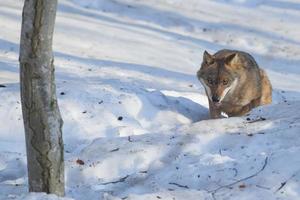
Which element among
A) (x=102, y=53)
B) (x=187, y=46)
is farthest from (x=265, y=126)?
(x=187, y=46)

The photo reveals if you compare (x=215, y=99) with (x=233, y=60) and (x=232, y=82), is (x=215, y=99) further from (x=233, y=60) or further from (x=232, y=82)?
(x=233, y=60)

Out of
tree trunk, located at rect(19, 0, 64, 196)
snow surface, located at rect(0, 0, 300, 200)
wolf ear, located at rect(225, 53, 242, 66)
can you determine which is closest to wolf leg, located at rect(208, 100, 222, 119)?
snow surface, located at rect(0, 0, 300, 200)

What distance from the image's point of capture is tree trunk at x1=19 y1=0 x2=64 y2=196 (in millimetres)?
3781

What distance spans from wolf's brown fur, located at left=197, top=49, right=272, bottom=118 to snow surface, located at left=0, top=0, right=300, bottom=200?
1.13ft

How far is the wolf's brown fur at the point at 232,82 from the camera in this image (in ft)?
25.5

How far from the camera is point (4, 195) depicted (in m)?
4.48

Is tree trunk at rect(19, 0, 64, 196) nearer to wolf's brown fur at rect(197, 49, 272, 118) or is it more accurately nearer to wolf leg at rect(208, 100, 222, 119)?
wolf leg at rect(208, 100, 222, 119)

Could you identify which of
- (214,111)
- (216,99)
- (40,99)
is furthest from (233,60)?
(40,99)

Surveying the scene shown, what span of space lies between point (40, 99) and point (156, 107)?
3582 mm

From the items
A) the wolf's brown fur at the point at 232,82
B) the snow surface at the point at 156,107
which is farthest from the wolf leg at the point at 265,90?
the snow surface at the point at 156,107

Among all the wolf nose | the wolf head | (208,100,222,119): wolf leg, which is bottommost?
(208,100,222,119): wolf leg

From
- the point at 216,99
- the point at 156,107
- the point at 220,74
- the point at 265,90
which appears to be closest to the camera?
the point at 156,107

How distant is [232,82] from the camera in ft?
25.7

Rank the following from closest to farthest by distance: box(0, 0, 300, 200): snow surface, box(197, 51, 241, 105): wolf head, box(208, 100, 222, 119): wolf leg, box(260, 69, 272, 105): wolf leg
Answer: box(0, 0, 300, 200): snow surface → box(208, 100, 222, 119): wolf leg → box(197, 51, 241, 105): wolf head → box(260, 69, 272, 105): wolf leg
